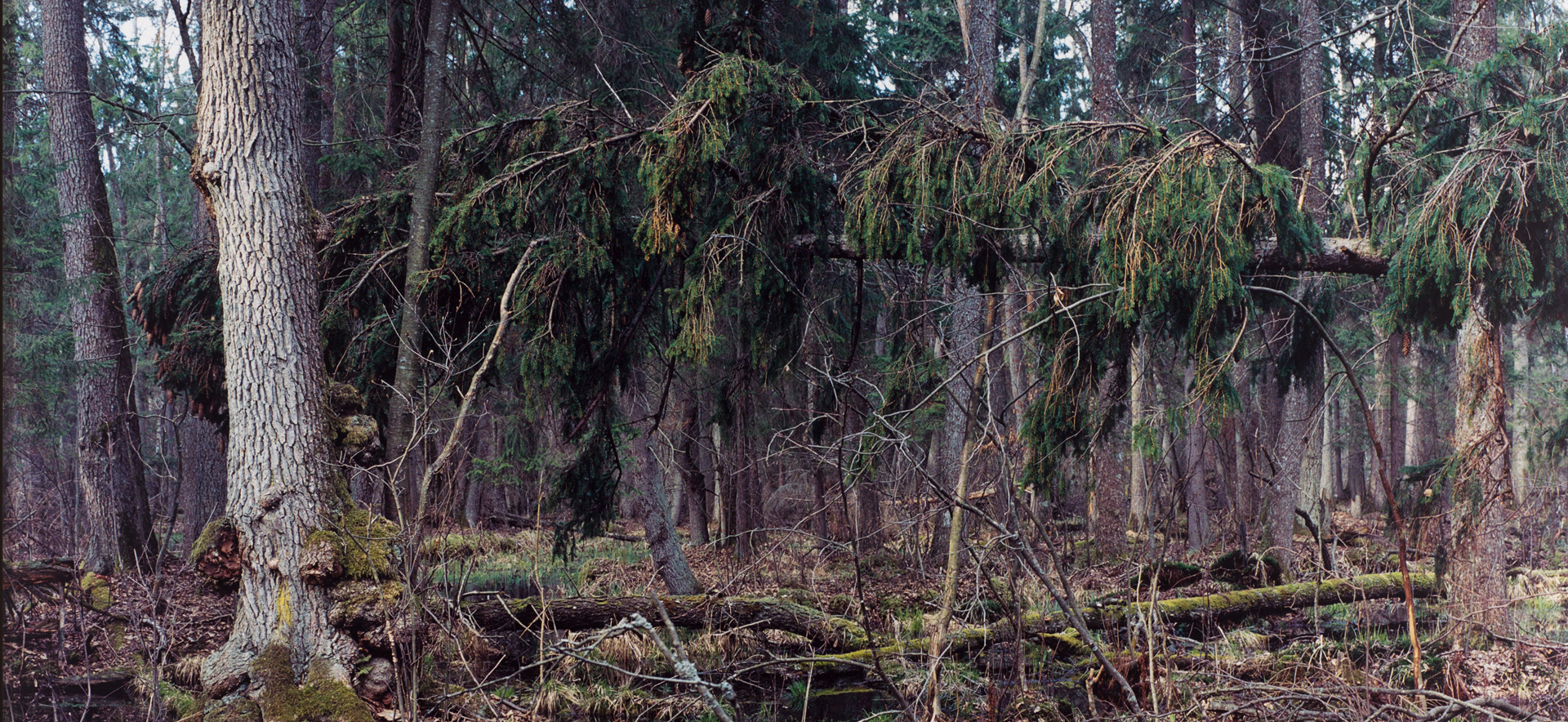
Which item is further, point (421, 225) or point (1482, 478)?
point (421, 225)

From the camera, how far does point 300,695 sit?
5633 mm

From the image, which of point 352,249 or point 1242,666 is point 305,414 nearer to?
point 352,249

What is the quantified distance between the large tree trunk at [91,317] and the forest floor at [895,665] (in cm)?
134

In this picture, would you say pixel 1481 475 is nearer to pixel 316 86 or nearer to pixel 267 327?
pixel 267 327

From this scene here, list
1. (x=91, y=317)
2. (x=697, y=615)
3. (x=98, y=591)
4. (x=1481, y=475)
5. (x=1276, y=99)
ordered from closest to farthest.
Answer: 1. (x=1481, y=475)
2. (x=697, y=615)
3. (x=98, y=591)
4. (x=91, y=317)
5. (x=1276, y=99)

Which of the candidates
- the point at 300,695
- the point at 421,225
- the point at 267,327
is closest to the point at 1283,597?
the point at 300,695

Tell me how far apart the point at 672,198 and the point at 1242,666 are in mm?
5623

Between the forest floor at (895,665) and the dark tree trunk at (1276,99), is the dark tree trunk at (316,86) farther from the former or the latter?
the dark tree trunk at (1276,99)

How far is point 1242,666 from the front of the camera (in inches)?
274

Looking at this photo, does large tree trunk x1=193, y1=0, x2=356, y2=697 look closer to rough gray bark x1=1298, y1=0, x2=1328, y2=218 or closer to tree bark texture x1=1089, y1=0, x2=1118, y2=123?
tree bark texture x1=1089, y1=0, x2=1118, y2=123

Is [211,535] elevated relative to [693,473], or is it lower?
elevated

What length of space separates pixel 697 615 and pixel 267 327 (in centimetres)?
423

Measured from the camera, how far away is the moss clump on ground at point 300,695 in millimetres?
5551

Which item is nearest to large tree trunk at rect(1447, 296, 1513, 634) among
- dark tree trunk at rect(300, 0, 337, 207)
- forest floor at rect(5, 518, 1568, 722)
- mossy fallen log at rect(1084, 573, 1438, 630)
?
forest floor at rect(5, 518, 1568, 722)
